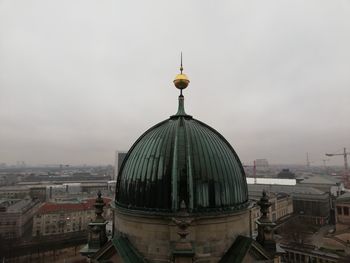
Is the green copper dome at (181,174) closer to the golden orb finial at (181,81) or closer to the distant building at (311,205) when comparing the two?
the golden orb finial at (181,81)

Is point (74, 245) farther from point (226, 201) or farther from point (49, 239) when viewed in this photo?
point (226, 201)

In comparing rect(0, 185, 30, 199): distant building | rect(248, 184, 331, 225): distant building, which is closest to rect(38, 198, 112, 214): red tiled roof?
rect(248, 184, 331, 225): distant building

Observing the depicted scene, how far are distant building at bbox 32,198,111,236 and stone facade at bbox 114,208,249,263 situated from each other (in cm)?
8760

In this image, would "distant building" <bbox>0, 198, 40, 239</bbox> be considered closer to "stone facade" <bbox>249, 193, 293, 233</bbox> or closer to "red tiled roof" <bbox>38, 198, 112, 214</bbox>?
Answer: "red tiled roof" <bbox>38, 198, 112, 214</bbox>

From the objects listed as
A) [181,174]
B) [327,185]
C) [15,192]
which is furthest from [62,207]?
[327,185]

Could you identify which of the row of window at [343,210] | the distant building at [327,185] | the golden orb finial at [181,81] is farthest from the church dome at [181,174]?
the distant building at [327,185]

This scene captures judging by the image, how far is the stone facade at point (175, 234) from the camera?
1536 cm

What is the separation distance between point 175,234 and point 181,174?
308 centimetres

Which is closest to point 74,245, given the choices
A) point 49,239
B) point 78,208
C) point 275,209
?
point 49,239

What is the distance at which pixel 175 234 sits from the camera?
15227 mm

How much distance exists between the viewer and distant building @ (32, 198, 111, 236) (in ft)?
333

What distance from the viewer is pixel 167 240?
1545 centimetres

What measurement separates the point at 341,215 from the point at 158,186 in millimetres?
84860

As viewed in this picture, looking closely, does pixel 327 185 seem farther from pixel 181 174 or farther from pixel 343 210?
pixel 181 174
